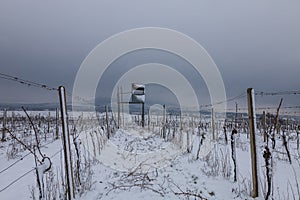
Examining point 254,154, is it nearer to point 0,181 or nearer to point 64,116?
point 64,116

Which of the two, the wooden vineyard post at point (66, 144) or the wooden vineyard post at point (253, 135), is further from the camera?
the wooden vineyard post at point (253, 135)

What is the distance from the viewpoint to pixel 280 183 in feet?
14.1

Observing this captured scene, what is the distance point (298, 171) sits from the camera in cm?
528

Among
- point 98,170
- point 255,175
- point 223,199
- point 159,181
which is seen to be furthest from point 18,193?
point 255,175

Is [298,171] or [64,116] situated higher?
[64,116]

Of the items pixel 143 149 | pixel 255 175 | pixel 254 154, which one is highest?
pixel 254 154

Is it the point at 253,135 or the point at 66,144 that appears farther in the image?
the point at 253,135

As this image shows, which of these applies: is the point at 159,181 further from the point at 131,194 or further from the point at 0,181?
the point at 0,181

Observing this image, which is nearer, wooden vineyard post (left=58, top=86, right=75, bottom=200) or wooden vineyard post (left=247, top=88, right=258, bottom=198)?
wooden vineyard post (left=58, top=86, right=75, bottom=200)

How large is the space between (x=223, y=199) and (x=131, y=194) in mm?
1771

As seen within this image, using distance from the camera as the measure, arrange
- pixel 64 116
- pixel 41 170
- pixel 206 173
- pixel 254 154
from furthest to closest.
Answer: pixel 206 173, pixel 254 154, pixel 64 116, pixel 41 170

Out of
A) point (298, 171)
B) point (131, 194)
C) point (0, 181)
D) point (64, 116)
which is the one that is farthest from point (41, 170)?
point (298, 171)

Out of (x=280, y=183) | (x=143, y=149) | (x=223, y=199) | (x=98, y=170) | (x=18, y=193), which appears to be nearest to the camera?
(x=223, y=199)

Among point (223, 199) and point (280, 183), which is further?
point (280, 183)
